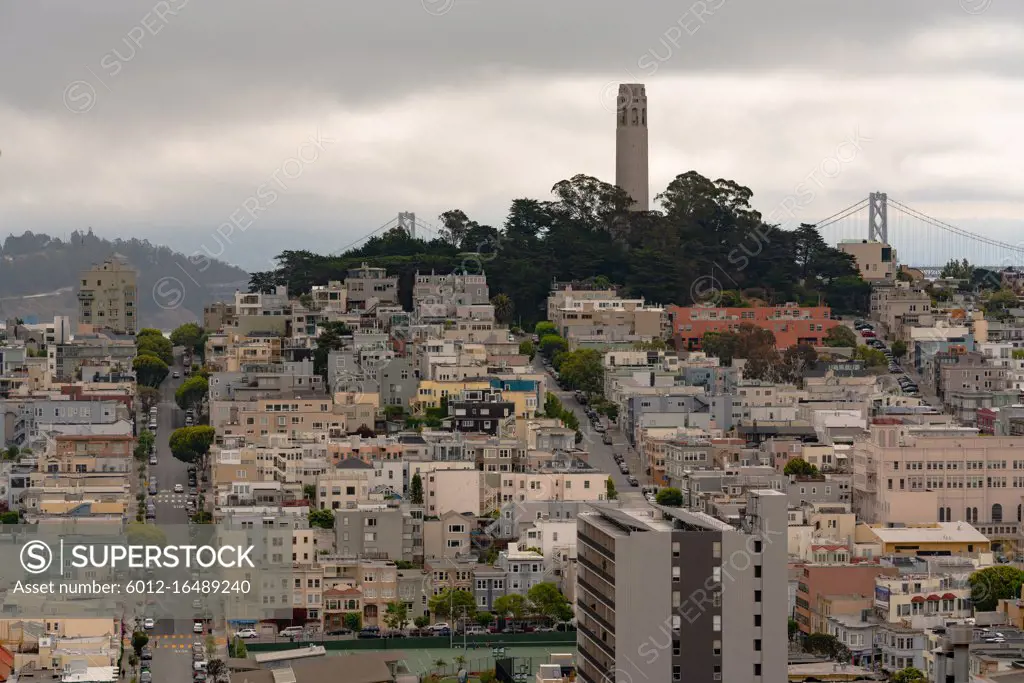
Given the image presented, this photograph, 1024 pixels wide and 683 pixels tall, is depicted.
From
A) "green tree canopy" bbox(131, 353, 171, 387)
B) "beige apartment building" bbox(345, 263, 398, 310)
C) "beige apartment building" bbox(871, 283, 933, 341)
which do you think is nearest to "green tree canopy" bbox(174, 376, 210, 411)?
"green tree canopy" bbox(131, 353, 171, 387)

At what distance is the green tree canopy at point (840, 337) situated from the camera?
5084 cm

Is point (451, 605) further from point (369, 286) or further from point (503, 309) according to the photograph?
point (369, 286)

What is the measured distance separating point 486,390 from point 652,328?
30.7 ft

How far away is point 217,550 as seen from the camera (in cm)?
3366

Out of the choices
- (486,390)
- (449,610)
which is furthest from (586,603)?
(486,390)

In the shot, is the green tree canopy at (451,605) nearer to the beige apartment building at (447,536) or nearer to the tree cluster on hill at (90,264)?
the beige apartment building at (447,536)

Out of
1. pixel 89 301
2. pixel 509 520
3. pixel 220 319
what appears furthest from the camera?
pixel 89 301

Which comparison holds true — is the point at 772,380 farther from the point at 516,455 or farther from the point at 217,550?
the point at 217,550

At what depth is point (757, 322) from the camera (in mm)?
50969

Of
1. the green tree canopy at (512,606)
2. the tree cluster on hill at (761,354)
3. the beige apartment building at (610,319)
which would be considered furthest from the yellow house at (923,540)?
the beige apartment building at (610,319)

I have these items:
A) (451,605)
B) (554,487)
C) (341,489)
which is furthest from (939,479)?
(451,605)

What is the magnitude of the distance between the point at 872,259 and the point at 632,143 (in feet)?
19.9

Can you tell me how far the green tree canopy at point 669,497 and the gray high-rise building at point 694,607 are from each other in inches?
600

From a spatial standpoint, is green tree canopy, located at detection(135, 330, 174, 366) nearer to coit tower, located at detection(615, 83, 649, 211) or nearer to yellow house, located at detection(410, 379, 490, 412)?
yellow house, located at detection(410, 379, 490, 412)
